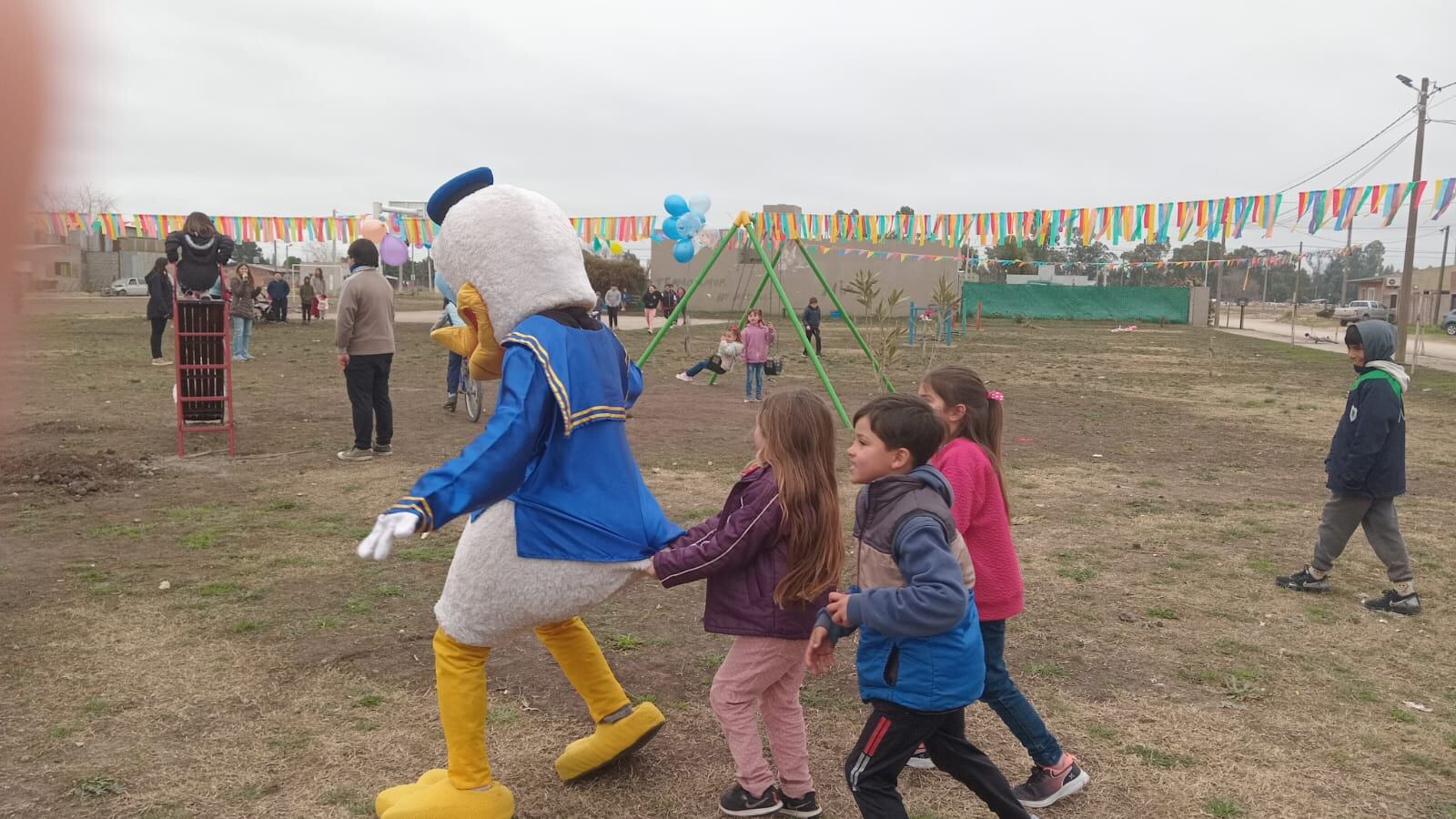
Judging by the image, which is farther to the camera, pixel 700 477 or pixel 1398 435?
pixel 700 477

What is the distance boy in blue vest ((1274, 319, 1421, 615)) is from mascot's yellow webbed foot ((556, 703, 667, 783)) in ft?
13.5

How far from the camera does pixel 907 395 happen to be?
9.70 ft

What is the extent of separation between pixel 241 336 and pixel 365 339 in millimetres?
10916

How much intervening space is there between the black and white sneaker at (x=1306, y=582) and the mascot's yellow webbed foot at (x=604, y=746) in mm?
4213

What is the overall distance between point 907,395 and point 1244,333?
41.1 meters

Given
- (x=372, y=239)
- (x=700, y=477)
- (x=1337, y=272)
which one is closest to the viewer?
(x=700, y=477)

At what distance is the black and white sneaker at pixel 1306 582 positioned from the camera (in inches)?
229

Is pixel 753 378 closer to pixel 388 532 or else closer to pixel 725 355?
pixel 725 355

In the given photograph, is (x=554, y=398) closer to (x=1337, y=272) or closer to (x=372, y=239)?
(x=372, y=239)

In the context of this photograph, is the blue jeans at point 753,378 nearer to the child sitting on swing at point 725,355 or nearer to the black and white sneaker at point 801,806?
the child sitting on swing at point 725,355

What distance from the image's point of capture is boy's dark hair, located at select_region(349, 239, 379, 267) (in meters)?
8.54

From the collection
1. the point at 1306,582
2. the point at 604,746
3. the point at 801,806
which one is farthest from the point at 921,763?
the point at 1306,582

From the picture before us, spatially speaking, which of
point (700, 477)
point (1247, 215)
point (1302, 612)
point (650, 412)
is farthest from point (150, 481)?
point (1247, 215)

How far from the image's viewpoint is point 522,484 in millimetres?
3125
